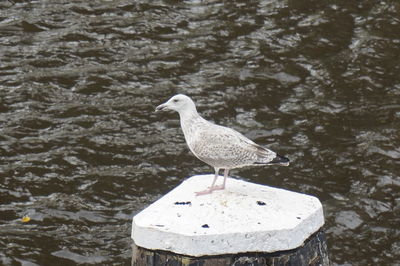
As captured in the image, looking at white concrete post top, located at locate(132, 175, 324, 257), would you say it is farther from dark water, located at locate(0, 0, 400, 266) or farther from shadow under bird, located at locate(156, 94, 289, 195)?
dark water, located at locate(0, 0, 400, 266)

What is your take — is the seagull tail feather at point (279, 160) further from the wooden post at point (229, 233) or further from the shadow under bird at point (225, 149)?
the wooden post at point (229, 233)

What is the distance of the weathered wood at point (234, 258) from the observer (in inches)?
187

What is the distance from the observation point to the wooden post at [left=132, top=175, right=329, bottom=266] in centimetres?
Answer: 475

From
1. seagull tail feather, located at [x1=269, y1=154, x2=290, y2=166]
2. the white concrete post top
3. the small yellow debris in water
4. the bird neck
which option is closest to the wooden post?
the white concrete post top

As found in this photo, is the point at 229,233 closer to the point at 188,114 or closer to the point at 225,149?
the point at 225,149

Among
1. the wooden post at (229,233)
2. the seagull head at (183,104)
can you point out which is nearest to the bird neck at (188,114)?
the seagull head at (183,104)

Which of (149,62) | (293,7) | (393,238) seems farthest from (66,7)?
(393,238)

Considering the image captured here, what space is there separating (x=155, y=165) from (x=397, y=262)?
2516 millimetres

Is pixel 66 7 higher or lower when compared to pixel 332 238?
higher

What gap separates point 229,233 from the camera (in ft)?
15.6

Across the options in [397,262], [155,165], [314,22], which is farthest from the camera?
[314,22]

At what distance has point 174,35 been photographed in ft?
39.1

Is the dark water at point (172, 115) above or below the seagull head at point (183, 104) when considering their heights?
below

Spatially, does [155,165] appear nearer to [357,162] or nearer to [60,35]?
[357,162]
